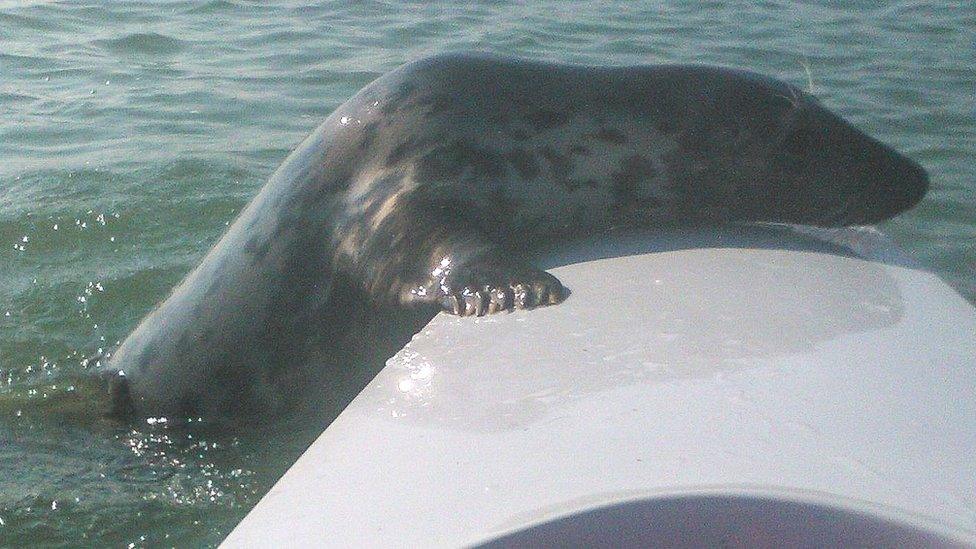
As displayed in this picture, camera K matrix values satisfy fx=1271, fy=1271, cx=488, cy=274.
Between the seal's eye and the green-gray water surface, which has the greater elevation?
the seal's eye

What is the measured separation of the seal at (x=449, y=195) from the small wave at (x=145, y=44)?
17.3 feet

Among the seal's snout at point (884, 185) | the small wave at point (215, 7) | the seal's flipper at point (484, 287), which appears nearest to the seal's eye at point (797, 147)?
the seal's snout at point (884, 185)

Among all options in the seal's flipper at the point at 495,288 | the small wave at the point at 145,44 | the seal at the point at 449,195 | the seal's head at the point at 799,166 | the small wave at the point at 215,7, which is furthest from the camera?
the small wave at the point at 215,7

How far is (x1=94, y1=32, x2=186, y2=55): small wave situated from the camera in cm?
884

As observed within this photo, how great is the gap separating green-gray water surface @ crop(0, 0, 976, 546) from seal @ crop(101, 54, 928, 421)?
9.6 inches

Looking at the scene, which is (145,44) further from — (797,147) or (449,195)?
(797,147)

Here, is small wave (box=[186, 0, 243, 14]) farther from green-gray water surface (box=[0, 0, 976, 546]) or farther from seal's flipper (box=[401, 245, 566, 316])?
seal's flipper (box=[401, 245, 566, 316])

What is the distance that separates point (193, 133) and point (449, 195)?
3.91 m

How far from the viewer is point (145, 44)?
896cm

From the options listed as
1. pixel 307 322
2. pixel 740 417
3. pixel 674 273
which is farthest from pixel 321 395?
pixel 740 417

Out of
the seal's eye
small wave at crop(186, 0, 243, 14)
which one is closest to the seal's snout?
the seal's eye

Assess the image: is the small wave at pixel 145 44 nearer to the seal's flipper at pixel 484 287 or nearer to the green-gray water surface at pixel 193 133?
the green-gray water surface at pixel 193 133

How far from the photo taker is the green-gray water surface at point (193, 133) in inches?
141

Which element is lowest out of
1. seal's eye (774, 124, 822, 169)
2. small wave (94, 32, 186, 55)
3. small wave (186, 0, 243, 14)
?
small wave (94, 32, 186, 55)
